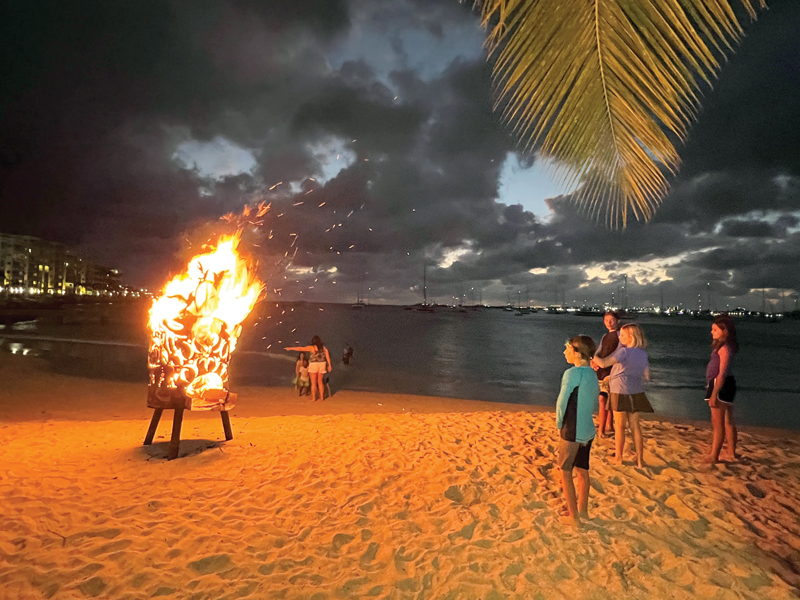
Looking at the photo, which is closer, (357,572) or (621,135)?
(621,135)

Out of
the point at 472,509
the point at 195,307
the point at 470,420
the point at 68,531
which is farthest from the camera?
the point at 470,420

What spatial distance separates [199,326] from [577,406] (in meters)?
5.52

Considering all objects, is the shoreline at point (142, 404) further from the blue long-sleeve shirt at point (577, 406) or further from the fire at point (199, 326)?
the blue long-sleeve shirt at point (577, 406)

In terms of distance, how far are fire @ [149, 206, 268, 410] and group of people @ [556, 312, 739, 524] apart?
519 cm

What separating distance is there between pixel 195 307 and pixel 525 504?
542 cm

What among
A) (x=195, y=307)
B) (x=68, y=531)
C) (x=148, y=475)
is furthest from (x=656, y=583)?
(x=195, y=307)

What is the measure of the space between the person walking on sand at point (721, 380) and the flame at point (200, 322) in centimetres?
699

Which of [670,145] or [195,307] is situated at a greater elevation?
[670,145]

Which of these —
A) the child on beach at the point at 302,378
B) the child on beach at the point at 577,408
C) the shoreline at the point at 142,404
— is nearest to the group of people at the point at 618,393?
the child on beach at the point at 577,408

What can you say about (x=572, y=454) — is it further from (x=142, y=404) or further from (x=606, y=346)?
(x=142, y=404)

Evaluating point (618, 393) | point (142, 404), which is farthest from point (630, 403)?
point (142, 404)

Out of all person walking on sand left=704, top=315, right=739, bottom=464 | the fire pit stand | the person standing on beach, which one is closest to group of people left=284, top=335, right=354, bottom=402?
the fire pit stand

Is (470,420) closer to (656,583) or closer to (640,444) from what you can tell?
(640,444)

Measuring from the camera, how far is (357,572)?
3.72 meters
